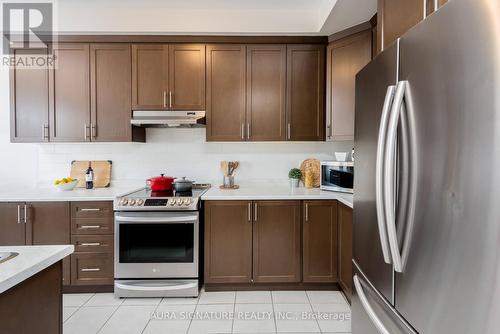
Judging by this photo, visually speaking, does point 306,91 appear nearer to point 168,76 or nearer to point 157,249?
point 168,76

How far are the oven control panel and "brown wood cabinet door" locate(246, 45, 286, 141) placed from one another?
903 millimetres

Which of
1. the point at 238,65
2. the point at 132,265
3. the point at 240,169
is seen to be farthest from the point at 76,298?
the point at 238,65

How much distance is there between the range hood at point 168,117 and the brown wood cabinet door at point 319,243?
1.30 metres

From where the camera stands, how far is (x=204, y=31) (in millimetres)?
2922

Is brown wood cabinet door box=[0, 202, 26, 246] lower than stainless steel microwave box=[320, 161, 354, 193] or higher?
lower

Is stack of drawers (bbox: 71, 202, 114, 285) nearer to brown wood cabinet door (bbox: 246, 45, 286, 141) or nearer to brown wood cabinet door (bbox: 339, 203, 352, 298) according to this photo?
brown wood cabinet door (bbox: 246, 45, 286, 141)

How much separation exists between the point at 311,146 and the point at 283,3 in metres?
1.44

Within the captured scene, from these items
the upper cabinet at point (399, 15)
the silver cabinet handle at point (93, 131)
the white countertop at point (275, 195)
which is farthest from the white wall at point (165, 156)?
the upper cabinet at point (399, 15)

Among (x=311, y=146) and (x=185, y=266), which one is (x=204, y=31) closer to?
(x=311, y=146)

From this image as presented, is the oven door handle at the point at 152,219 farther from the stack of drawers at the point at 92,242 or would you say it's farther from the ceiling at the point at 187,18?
the ceiling at the point at 187,18

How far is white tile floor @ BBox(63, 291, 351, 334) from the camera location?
7.23ft

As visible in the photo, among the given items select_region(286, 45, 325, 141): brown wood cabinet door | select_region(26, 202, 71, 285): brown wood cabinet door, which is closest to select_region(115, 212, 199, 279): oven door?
select_region(26, 202, 71, 285): brown wood cabinet door

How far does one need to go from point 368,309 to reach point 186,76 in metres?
2.54

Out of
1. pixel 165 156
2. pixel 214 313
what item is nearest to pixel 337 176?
pixel 214 313
